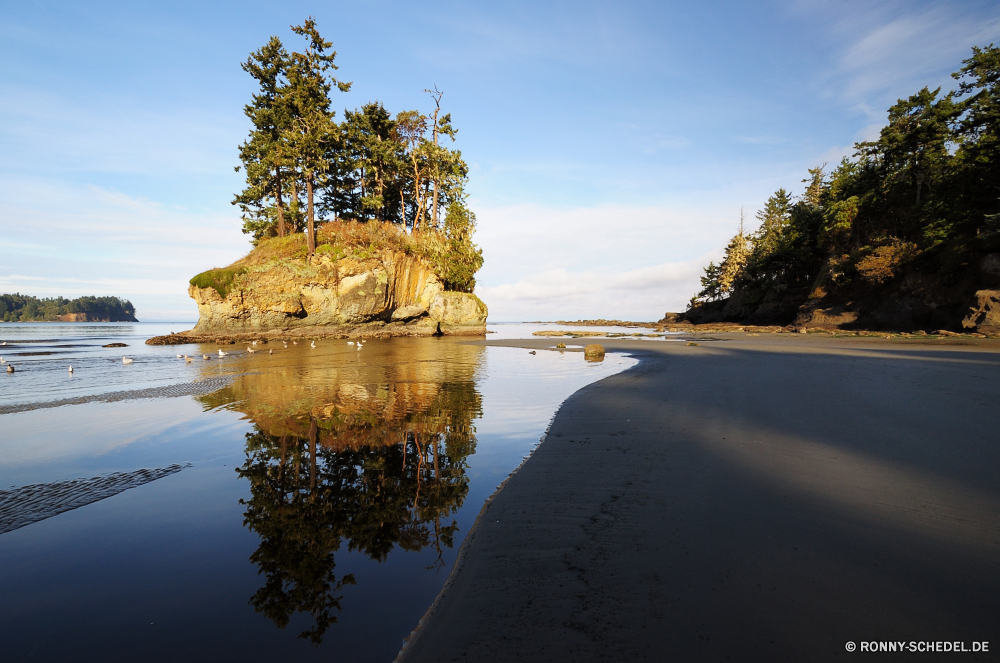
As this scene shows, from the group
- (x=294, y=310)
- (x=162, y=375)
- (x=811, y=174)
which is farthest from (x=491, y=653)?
(x=811, y=174)

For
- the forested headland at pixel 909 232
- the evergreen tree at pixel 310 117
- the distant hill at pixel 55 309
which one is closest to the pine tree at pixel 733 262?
the forested headland at pixel 909 232

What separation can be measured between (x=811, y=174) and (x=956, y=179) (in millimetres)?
49394

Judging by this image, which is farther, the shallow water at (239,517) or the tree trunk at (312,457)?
the tree trunk at (312,457)

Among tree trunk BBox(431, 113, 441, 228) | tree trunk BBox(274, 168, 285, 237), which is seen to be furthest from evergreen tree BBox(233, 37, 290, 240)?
tree trunk BBox(431, 113, 441, 228)

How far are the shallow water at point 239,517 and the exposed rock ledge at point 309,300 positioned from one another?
1058 inches

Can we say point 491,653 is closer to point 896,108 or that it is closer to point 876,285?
point 876,285

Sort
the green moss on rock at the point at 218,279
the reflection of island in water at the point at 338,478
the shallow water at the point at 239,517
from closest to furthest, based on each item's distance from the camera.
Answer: the shallow water at the point at 239,517 → the reflection of island in water at the point at 338,478 → the green moss on rock at the point at 218,279

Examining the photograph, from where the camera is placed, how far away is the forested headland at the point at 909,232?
28953 mm

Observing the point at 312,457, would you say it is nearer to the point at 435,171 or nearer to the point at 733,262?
the point at 435,171

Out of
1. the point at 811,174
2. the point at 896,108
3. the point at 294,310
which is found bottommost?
the point at 294,310

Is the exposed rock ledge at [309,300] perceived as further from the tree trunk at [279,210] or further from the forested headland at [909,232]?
the forested headland at [909,232]

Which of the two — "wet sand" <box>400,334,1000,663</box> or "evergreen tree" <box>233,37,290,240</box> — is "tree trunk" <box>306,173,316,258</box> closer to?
"evergreen tree" <box>233,37,290,240</box>

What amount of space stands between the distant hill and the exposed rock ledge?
14324 cm

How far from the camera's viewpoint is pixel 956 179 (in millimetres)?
32188
